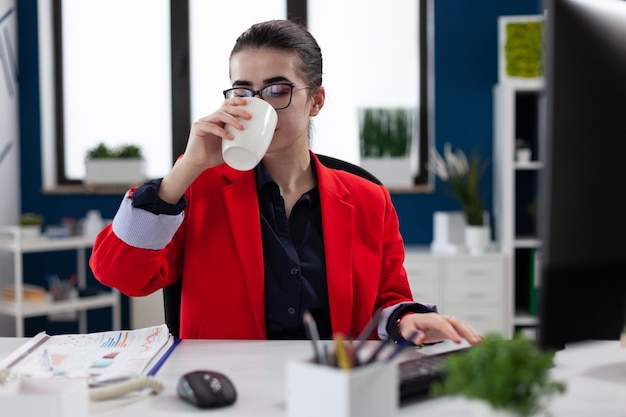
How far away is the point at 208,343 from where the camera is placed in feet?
4.16

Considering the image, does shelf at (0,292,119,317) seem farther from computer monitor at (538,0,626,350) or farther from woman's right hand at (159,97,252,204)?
computer monitor at (538,0,626,350)

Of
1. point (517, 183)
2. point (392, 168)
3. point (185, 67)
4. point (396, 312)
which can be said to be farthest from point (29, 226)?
point (396, 312)

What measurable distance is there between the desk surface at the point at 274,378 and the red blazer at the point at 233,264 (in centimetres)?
14

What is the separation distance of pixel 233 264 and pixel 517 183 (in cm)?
258

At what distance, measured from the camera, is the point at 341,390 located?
2.20ft

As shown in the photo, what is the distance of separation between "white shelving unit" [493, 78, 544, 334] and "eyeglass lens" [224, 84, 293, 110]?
199cm

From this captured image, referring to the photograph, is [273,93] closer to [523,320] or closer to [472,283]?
[472,283]

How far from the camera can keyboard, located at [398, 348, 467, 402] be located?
91 centimetres

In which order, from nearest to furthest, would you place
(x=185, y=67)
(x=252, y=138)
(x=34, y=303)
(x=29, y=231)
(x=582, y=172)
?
(x=582, y=172), (x=252, y=138), (x=34, y=303), (x=29, y=231), (x=185, y=67)

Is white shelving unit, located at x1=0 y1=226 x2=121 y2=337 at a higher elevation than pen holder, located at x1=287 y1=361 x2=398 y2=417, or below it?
below

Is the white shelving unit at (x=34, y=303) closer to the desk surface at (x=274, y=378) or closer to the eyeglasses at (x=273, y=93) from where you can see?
the desk surface at (x=274, y=378)

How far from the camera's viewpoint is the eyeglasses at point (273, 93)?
1390mm

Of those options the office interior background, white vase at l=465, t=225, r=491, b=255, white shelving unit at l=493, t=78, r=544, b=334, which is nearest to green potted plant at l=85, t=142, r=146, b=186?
the office interior background

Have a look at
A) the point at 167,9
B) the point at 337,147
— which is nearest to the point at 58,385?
the point at 337,147
